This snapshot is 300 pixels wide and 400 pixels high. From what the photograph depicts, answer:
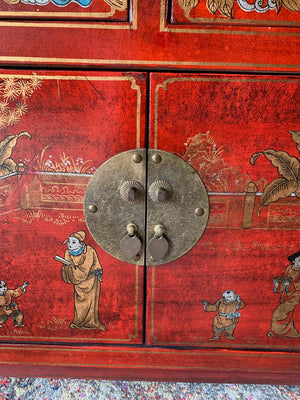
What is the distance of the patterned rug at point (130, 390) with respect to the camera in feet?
3.08

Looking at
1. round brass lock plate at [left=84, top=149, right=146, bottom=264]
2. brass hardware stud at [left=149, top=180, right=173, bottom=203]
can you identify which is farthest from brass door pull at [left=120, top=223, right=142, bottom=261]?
brass hardware stud at [left=149, top=180, right=173, bottom=203]

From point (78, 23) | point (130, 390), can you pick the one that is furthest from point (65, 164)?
point (130, 390)

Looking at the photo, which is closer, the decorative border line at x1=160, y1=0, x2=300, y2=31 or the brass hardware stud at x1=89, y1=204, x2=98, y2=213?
the decorative border line at x1=160, y1=0, x2=300, y2=31

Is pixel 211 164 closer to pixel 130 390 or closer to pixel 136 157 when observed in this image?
pixel 136 157

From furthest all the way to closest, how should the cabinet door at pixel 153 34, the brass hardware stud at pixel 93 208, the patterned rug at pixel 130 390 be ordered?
the patterned rug at pixel 130 390, the brass hardware stud at pixel 93 208, the cabinet door at pixel 153 34

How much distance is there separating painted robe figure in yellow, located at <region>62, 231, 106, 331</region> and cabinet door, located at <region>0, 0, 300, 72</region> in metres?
0.48

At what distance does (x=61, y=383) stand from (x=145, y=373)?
0.27 m

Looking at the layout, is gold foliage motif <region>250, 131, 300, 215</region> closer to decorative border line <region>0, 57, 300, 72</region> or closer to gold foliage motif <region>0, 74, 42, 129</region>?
decorative border line <region>0, 57, 300, 72</region>

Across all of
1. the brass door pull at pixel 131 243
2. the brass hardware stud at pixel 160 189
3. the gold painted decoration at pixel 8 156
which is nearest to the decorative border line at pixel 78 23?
the gold painted decoration at pixel 8 156

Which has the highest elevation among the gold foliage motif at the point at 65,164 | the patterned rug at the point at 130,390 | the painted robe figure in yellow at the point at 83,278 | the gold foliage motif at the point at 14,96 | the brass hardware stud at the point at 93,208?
the gold foliage motif at the point at 14,96

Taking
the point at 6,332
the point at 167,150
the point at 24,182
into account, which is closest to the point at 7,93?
the point at 24,182

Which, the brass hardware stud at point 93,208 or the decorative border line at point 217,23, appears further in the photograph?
the brass hardware stud at point 93,208

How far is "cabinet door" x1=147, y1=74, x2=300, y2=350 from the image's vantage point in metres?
0.77

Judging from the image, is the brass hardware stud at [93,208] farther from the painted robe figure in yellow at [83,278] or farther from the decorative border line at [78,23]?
the decorative border line at [78,23]
